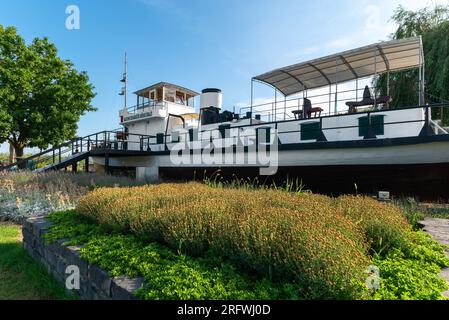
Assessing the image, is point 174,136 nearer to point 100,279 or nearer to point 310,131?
point 310,131

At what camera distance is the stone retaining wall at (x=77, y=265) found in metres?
2.56

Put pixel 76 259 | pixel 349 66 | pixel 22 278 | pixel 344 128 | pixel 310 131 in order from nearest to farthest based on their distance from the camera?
pixel 76 259
pixel 22 278
pixel 344 128
pixel 310 131
pixel 349 66

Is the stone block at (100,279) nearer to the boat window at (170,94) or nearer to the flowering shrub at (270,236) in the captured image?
the flowering shrub at (270,236)

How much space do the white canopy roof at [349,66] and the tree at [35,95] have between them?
17.0 m

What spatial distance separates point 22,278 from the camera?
3918 millimetres

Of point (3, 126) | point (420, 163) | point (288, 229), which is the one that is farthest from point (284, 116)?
point (3, 126)

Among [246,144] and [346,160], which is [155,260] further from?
[246,144]

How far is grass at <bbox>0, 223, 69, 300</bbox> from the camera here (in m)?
3.44

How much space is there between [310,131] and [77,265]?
24.5 ft

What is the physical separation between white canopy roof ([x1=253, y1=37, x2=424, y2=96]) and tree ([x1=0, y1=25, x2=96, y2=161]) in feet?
55.6

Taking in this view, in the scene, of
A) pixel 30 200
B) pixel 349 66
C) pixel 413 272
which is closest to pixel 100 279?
pixel 413 272

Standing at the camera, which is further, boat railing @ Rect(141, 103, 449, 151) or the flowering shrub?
boat railing @ Rect(141, 103, 449, 151)

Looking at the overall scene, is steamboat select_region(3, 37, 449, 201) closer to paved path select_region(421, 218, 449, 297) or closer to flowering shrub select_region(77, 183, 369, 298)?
paved path select_region(421, 218, 449, 297)

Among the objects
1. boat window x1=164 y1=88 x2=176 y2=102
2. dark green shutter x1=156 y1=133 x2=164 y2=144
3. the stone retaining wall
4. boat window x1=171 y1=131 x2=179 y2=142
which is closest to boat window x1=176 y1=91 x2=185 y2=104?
boat window x1=164 y1=88 x2=176 y2=102
